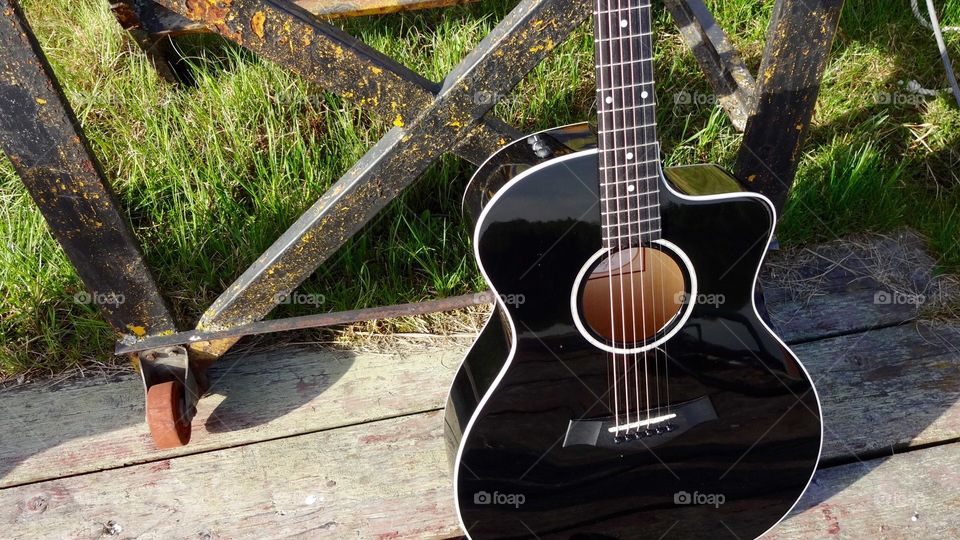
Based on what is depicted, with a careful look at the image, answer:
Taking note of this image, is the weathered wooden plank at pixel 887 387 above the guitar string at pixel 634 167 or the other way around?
the other way around

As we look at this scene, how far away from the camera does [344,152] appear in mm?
2361

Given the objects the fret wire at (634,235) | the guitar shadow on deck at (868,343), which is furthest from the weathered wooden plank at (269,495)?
the guitar shadow on deck at (868,343)

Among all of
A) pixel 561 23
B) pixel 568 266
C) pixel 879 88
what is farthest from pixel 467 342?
pixel 879 88

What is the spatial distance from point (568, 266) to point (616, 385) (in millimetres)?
282

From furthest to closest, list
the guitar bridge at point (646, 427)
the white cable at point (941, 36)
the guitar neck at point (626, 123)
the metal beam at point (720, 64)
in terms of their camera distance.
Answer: the white cable at point (941, 36)
the metal beam at point (720, 64)
the guitar bridge at point (646, 427)
the guitar neck at point (626, 123)

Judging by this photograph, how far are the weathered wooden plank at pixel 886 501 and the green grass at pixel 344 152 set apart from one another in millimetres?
715

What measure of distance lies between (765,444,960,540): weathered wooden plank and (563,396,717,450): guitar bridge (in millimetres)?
366

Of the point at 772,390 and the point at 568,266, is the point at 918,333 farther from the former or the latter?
the point at 568,266

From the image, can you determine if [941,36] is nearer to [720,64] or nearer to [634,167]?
[720,64]

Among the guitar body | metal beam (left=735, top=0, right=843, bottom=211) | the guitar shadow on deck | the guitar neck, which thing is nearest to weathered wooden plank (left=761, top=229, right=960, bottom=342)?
the guitar shadow on deck

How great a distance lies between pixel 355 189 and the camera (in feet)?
5.45

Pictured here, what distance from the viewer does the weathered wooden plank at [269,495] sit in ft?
5.73

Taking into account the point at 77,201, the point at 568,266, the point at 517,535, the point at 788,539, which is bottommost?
the point at 788,539

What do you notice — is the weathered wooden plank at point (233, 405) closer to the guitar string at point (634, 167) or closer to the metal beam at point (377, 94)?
the metal beam at point (377, 94)
